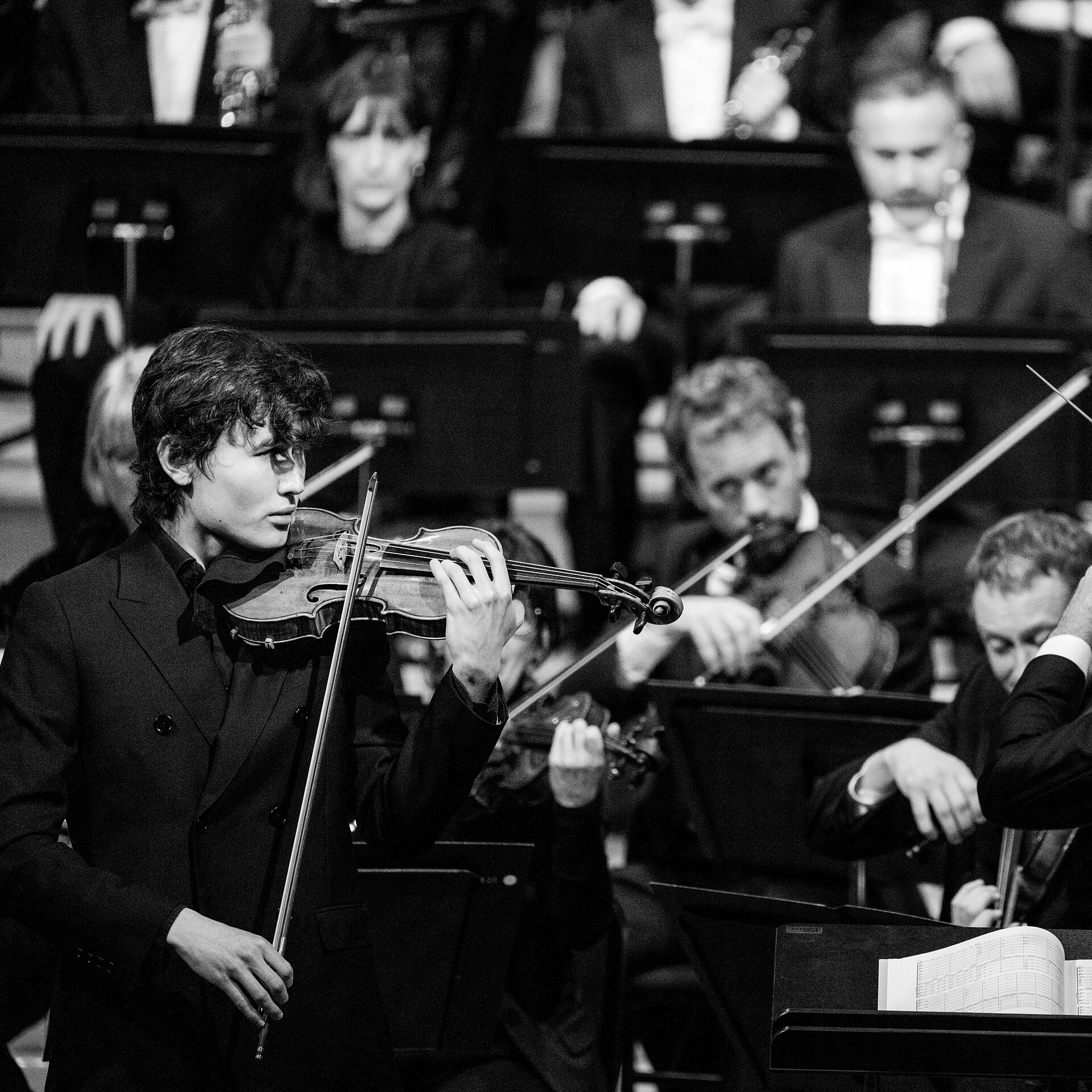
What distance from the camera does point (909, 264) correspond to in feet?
13.4

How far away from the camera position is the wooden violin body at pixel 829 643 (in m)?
3.15

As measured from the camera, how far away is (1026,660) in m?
2.44

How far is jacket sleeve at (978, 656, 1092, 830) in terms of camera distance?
1999 mm

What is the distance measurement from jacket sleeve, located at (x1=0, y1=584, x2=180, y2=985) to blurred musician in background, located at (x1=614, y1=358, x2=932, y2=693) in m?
1.34

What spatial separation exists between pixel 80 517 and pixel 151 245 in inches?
34.5

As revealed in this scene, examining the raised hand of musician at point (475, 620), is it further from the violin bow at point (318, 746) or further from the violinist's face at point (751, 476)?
the violinist's face at point (751, 476)

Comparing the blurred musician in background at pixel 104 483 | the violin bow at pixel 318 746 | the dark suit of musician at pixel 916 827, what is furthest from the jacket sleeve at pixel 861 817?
the blurred musician in background at pixel 104 483

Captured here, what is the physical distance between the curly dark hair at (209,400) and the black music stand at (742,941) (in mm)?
703

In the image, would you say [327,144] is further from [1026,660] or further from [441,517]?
[1026,660]

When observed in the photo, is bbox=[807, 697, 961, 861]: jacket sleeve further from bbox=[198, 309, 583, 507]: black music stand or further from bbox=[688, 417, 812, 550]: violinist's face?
bbox=[198, 309, 583, 507]: black music stand

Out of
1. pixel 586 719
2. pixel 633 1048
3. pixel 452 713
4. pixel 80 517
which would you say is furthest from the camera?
pixel 80 517

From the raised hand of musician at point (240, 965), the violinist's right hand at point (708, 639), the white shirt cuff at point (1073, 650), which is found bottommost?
the raised hand of musician at point (240, 965)

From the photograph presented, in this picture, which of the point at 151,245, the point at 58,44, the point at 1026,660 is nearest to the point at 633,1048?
the point at 1026,660

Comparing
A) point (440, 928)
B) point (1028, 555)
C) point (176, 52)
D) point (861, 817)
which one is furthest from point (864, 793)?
point (176, 52)
